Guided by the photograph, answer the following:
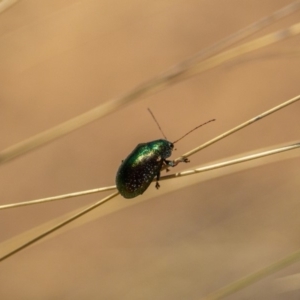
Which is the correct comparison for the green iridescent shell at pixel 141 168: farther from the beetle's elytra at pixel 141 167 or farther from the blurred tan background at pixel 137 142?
the blurred tan background at pixel 137 142

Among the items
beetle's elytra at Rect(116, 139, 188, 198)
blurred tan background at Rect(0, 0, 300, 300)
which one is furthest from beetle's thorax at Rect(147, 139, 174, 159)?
blurred tan background at Rect(0, 0, 300, 300)

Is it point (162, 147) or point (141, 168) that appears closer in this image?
point (141, 168)

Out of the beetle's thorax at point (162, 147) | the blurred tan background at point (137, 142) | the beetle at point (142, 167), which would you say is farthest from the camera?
the blurred tan background at point (137, 142)

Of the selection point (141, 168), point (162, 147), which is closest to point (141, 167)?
point (141, 168)

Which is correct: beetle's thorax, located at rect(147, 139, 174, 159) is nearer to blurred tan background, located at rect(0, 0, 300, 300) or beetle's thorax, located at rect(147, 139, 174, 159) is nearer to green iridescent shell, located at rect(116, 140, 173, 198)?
green iridescent shell, located at rect(116, 140, 173, 198)

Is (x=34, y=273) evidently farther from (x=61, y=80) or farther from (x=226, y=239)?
(x=61, y=80)

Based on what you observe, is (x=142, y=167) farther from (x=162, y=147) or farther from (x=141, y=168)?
(x=162, y=147)

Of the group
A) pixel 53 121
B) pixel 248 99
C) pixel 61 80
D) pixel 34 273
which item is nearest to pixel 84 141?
pixel 53 121

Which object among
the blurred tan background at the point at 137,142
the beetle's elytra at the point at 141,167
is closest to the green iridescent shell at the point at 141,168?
the beetle's elytra at the point at 141,167
